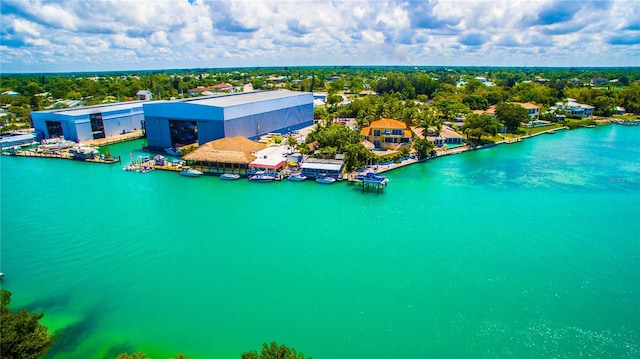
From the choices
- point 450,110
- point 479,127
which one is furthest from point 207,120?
point 450,110

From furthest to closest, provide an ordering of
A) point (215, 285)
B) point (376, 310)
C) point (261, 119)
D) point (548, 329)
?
1. point (261, 119)
2. point (215, 285)
3. point (376, 310)
4. point (548, 329)

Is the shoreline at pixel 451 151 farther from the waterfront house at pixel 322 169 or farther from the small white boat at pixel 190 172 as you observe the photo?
the small white boat at pixel 190 172

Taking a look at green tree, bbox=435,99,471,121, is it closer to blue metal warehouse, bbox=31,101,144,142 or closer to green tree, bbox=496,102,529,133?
green tree, bbox=496,102,529,133

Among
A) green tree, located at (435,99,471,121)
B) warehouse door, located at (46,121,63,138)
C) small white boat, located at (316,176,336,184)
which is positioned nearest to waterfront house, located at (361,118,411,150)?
small white boat, located at (316,176,336,184)

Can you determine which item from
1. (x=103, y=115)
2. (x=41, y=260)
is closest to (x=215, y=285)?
(x=41, y=260)

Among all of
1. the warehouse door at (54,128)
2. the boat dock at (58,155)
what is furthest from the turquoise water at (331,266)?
the warehouse door at (54,128)

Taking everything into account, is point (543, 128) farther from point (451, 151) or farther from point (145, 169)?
point (145, 169)

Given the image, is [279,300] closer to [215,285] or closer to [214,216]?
[215,285]
